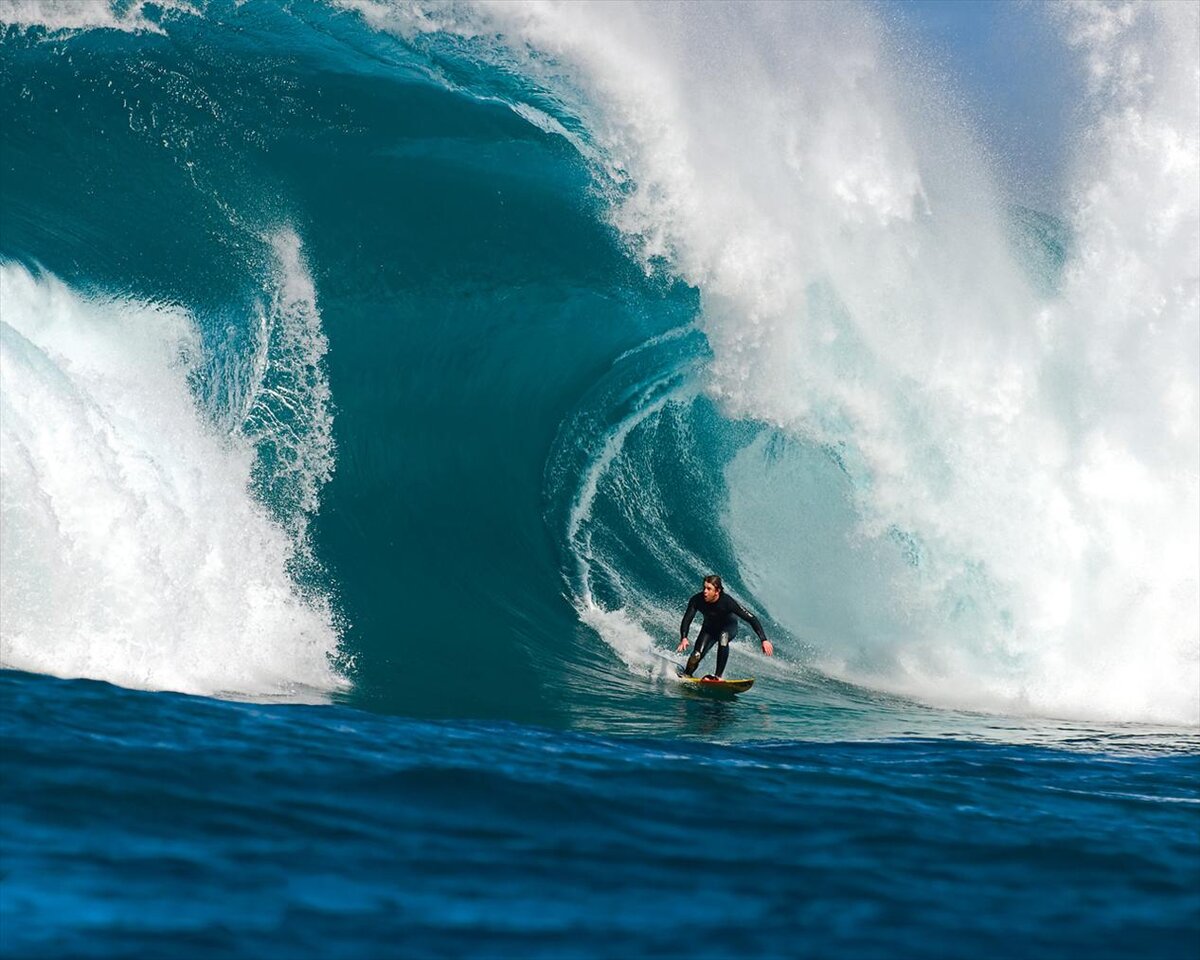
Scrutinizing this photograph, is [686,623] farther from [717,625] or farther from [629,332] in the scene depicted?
[629,332]

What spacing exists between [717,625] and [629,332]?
407cm

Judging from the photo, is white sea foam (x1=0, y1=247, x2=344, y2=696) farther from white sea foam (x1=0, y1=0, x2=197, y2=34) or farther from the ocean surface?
white sea foam (x1=0, y1=0, x2=197, y2=34)

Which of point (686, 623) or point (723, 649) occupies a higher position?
point (686, 623)

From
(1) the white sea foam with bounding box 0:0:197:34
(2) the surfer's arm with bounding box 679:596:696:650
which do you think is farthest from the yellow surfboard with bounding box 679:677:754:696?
(1) the white sea foam with bounding box 0:0:197:34

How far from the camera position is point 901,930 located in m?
4.88

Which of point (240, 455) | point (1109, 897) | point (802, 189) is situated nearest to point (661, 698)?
point (240, 455)

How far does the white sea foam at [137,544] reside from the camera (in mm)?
8859

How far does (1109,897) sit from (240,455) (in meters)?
7.56

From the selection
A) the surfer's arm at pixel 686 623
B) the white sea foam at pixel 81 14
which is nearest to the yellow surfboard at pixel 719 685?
the surfer's arm at pixel 686 623

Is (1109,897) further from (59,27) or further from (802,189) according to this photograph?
(59,27)

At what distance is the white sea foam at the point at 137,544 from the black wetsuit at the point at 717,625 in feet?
10.3

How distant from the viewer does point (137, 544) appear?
9.41m

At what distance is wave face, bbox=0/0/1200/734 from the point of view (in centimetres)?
1182

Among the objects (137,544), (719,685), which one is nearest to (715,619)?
(719,685)
